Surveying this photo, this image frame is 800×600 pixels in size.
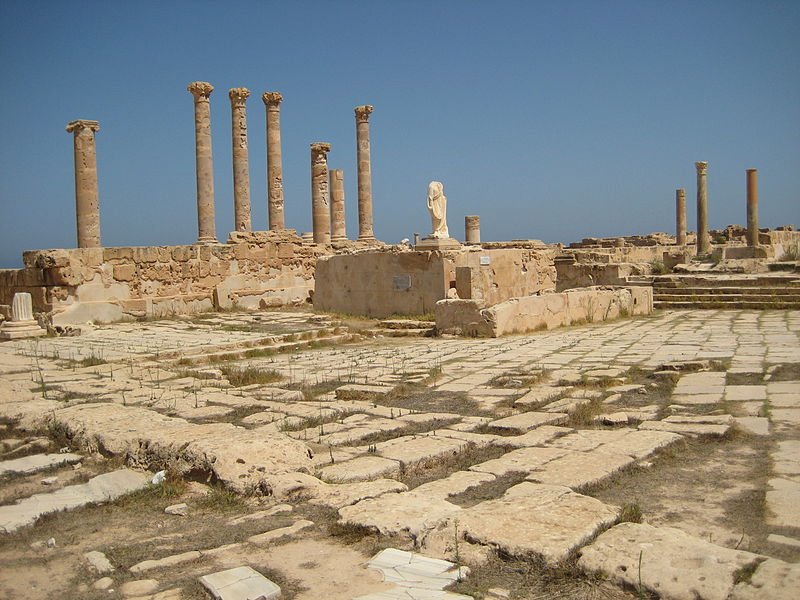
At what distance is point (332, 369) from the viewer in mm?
9484

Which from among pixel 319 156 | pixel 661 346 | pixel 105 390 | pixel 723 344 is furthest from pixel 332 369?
pixel 319 156

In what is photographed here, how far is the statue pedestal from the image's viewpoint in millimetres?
15578

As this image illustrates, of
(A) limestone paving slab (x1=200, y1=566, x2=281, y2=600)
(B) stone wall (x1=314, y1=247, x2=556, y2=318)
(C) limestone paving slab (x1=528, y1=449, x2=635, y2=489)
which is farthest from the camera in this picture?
(B) stone wall (x1=314, y1=247, x2=556, y2=318)

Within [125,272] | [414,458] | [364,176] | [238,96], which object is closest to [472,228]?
[364,176]

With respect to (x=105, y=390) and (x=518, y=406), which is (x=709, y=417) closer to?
(x=518, y=406)

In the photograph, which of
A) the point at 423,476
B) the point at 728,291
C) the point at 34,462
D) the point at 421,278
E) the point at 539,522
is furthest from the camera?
the point at 728,291

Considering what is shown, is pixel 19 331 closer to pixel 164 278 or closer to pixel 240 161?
pixel 164 278

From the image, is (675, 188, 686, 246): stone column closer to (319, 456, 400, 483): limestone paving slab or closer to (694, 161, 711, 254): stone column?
(694, 161, 711, 254): stone column

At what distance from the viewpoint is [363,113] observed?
28391 mm

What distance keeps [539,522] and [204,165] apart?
2298 centimetres

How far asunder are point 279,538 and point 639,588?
5.50 ft

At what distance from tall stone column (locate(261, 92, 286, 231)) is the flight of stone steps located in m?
13.4

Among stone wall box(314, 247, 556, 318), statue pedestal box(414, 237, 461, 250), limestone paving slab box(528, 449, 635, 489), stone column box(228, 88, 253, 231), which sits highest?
Result: stone column box(228, 88, 253, 231)

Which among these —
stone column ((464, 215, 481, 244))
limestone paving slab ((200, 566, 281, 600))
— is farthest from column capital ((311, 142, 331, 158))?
limestone paving slab ((200, 566, 281, 600))
